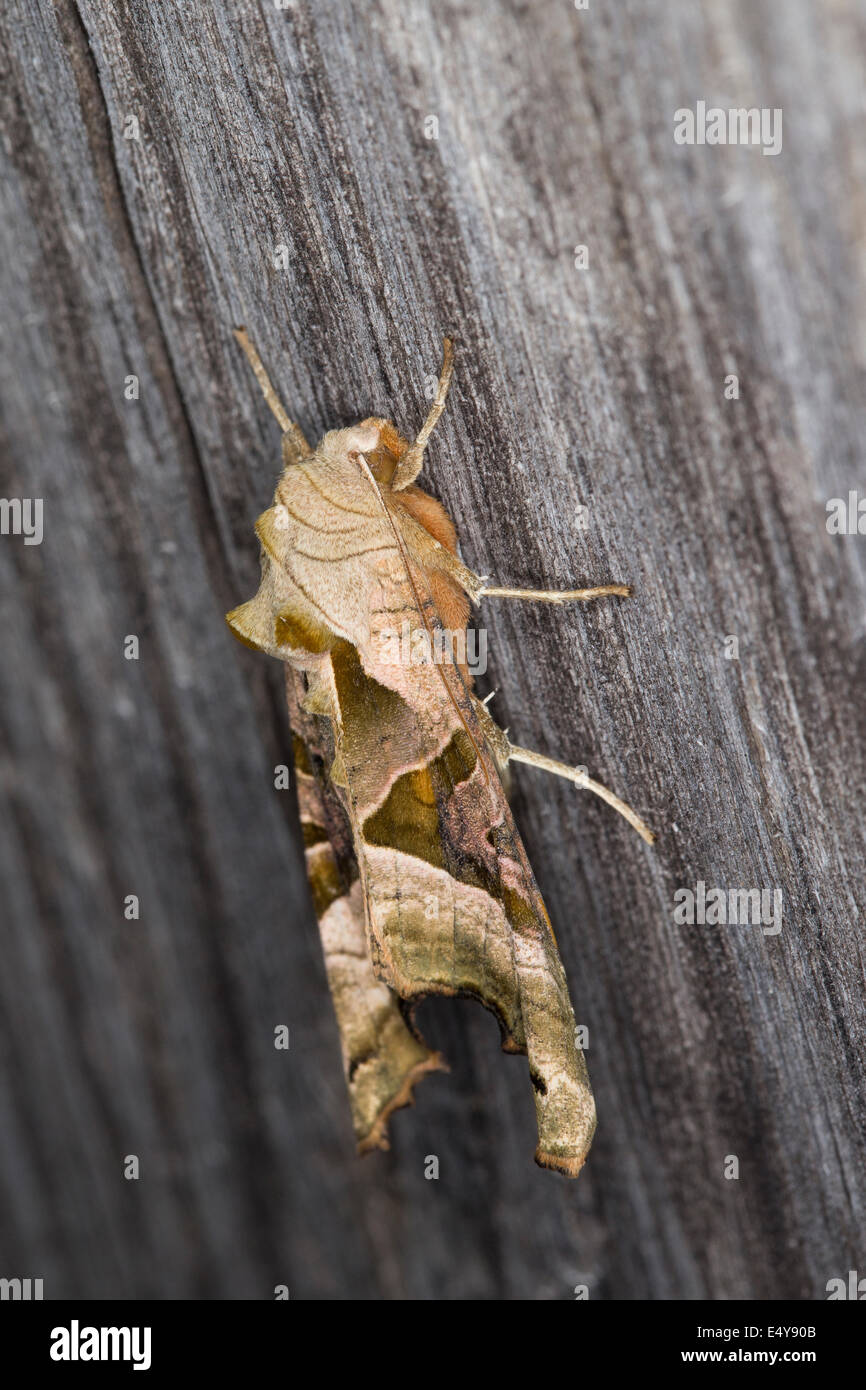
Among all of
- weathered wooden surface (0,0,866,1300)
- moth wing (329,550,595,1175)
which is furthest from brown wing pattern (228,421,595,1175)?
weathered wooden surface (0,0,866,1300)

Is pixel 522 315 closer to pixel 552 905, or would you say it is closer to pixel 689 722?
pixel 689 722

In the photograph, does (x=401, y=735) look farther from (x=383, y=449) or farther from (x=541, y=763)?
(x=383, y=449)

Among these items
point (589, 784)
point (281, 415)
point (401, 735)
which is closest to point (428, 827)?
point (401, 735)

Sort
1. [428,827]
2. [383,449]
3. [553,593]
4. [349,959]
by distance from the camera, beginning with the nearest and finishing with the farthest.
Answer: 1. [553,593]
2. [383,449]
3. [428,827]
4. [349,959]

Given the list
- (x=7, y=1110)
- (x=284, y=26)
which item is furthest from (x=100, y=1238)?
(x=284, y=26)

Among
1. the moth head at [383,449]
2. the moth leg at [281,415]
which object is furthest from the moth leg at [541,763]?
the moth leg at [281,415]

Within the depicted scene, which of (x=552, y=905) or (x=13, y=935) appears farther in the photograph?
(x=13, y=935)
